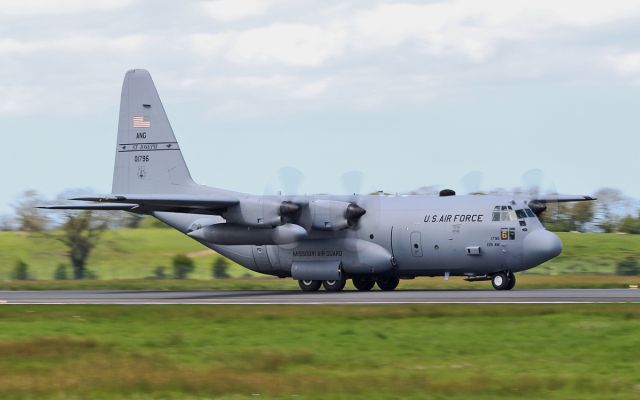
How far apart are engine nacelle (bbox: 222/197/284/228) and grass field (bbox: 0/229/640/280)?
74.0ft

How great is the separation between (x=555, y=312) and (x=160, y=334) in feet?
32.4

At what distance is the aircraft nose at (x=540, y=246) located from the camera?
117 ft

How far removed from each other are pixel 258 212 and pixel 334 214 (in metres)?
3.12

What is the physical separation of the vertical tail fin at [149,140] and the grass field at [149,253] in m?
16.3

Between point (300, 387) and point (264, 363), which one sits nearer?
point (300, 387)

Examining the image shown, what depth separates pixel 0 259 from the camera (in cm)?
7112

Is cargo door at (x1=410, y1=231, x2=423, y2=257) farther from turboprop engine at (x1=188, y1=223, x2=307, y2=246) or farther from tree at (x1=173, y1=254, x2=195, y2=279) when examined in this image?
tree at (x1=173, y1=254, x2=195, y2=279)

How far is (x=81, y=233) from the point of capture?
69.8 m

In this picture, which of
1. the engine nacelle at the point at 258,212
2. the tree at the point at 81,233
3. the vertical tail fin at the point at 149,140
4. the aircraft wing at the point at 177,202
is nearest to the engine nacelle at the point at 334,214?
the engine nacelle at the point at 258,212

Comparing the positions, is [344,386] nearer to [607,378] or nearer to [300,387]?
[300,387]

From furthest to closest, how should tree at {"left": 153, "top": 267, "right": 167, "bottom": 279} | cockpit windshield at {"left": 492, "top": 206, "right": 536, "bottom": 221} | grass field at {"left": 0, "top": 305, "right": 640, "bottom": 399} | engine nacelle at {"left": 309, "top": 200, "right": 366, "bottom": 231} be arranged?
tree at {"left": 153, "top": 267, "right": 167, "bottom": 279} → engine nacelle at {"left": 309, "top": 200, "right": 366, "bottom": 231} → cockpit windshield at {"left": 492, "top": 206, "right": 536, "bottom": 221} → grass field at {"left": 0, "top": 305, "right": 640, "bottom": 399}

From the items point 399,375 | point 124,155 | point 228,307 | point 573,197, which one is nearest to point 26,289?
point 124,155

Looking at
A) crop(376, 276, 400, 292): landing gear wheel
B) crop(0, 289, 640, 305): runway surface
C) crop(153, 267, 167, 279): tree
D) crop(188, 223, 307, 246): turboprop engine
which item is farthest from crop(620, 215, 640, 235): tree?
crop(188, 223, 307, 246): turboprop engine

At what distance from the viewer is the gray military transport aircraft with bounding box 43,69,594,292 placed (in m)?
36.5
